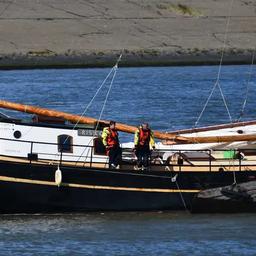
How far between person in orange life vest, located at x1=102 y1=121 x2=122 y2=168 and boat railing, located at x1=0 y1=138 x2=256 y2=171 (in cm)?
21

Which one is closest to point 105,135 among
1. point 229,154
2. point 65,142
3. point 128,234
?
point 65,142

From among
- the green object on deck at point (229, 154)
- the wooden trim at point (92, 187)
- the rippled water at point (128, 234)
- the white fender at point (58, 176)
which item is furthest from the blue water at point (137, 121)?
the green object on deck at point (229, 154)

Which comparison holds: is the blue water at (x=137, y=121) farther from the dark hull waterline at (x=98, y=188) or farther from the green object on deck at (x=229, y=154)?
the green object on deck at (x=229, y=154)

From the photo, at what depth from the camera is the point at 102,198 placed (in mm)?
30250

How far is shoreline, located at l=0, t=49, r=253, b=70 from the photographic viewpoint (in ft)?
294

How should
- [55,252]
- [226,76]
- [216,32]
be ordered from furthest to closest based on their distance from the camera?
[216,32], [226,76], [55,252]

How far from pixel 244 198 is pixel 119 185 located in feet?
8.89

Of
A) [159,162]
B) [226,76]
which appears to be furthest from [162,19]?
[159,162]

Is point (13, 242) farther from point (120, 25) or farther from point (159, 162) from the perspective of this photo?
point (120, 25)

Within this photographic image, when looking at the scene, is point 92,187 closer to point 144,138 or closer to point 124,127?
point 144,138

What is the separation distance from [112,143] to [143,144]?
2.32 ft

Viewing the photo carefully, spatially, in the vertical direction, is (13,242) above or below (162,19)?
below

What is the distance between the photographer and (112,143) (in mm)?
30094

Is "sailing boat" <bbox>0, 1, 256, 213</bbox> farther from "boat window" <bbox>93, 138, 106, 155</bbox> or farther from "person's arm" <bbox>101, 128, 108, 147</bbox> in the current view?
"person's arm" <bbox>101, 128, 108, 147</bbox>
